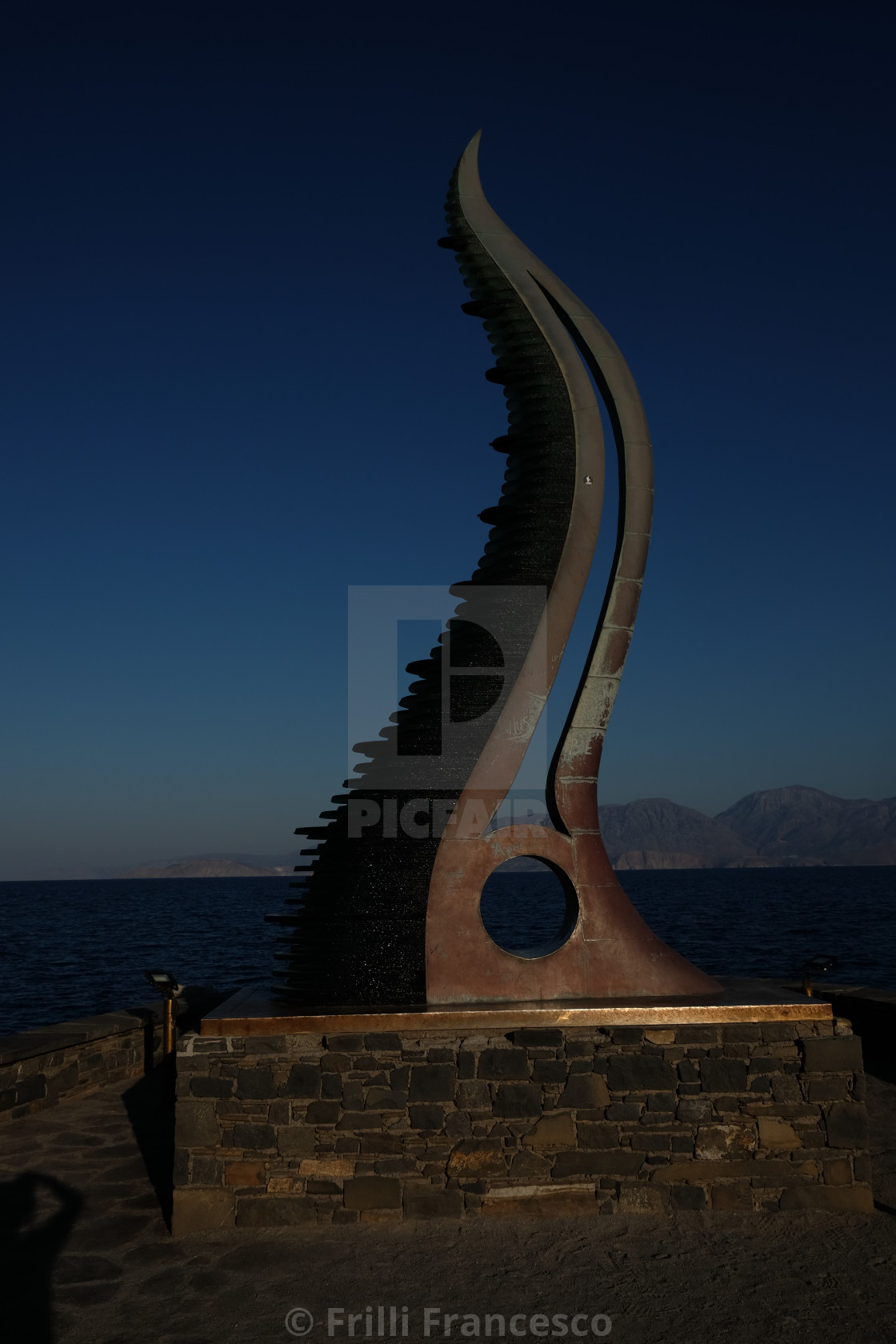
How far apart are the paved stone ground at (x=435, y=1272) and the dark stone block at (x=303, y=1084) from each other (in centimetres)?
81

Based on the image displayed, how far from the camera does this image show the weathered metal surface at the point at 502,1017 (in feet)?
20.8

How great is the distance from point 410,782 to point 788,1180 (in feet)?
12.1

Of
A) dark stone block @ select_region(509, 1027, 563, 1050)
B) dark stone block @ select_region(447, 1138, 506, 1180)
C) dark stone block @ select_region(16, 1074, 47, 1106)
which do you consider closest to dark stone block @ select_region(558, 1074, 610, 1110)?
dark stone block @ select_region(509, 1027, 563, 1050)

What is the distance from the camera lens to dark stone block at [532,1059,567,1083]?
20.7 feet

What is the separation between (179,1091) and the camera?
20.5 ft

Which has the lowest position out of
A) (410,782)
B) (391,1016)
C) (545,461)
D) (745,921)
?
(745,921)

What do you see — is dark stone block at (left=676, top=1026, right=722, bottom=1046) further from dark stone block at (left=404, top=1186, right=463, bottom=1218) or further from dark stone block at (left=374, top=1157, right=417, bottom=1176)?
dark stone block at (left=374, top=1157, right=417, bottom=1176)

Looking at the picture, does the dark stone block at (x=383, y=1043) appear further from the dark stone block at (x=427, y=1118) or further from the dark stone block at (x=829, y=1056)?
the dark stone block at (x=829, y=1056)

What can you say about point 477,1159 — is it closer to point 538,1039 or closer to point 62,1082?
point 538,1039

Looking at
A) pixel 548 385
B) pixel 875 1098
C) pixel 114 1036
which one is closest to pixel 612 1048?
pixel 875 1098

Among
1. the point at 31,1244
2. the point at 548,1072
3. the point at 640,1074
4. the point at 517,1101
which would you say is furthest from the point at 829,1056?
the point at 31,1244

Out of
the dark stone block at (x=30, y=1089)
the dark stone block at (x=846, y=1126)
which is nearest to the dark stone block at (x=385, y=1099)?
the dark stone block at (x=846, y=1126)

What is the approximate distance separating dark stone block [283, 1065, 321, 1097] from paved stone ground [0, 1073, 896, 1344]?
2.67 ft

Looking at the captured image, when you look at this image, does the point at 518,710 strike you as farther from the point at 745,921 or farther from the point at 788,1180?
the point at 745,921
